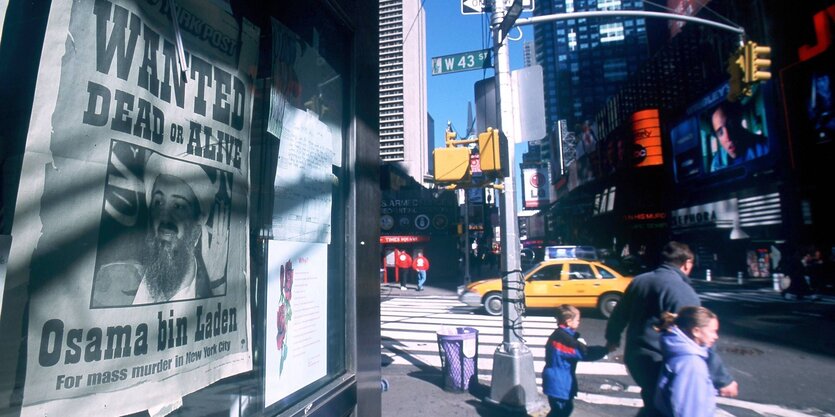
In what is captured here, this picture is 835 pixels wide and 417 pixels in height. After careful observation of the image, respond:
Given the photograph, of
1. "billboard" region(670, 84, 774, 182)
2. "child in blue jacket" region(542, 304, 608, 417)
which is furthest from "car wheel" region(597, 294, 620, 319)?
"billboard" region(670, 84, 774, 182)

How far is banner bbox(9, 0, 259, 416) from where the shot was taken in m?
1.42

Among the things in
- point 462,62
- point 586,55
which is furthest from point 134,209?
point 586,55

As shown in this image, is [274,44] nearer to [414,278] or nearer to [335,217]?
[335,217]

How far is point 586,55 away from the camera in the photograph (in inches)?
5349

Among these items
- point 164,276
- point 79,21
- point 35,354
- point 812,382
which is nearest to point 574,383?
point 164,276

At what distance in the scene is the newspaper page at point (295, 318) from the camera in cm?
255

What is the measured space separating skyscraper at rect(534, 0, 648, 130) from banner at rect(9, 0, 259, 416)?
409 ft

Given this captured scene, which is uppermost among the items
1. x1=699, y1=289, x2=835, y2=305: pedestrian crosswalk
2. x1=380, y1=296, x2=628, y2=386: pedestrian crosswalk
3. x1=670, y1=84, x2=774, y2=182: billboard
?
x1=670, y1=84, x2=774, y2=182: billboard

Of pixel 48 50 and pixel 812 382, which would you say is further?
pixel 812 382

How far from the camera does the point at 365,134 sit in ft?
12.0

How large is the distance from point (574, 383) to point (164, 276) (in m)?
3.74

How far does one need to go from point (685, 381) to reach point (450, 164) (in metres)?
5.02

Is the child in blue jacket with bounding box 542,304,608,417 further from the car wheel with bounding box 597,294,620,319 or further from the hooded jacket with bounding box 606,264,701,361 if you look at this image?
the car wheel with bounding box 597,294,620,319

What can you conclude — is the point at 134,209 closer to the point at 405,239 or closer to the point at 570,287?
the point at 570,287
